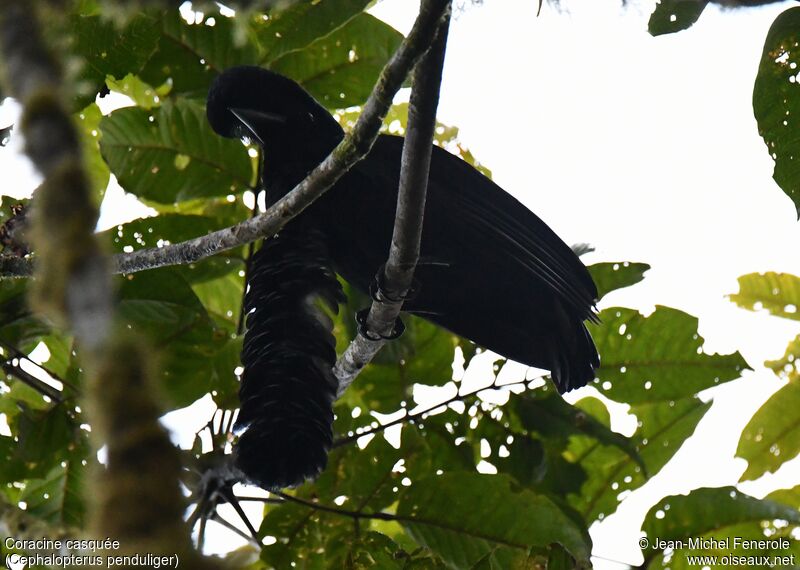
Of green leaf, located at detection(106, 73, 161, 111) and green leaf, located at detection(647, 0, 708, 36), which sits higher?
green leaf, located at detection(106, 73, 161, 111)

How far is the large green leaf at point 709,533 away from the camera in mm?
2957

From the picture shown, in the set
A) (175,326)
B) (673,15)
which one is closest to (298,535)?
(175,326)

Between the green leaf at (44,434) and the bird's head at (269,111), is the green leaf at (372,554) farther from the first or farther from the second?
the bird's head at (269,111)

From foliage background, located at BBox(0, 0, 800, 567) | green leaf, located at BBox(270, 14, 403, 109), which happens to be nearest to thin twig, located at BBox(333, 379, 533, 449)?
foliage background, located at BBox(0, 0, 800, 567)

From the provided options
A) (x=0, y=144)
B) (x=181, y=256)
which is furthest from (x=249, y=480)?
(x=0, y=144)

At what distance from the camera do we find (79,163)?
794 millimetres

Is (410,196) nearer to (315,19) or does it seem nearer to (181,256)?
(181,256)

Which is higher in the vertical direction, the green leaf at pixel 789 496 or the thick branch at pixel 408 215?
the thick branch at pixel 408 215

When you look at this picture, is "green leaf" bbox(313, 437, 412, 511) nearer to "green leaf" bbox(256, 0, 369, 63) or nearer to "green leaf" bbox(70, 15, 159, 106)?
"green leaf" bbox(256, 0, 369, 63)

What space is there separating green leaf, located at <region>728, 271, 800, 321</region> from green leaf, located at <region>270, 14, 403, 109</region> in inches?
70.3

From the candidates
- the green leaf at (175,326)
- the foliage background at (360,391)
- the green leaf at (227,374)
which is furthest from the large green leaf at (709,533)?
the green leaf at (175,326)

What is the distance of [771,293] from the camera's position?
390cm

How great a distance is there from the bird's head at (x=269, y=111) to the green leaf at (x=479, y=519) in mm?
1260

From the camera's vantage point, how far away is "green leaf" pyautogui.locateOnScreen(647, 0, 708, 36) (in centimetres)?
241
